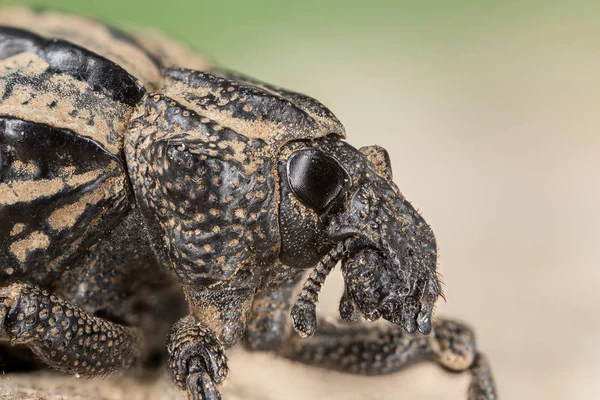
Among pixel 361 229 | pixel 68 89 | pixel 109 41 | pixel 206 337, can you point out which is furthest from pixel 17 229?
pixel 361 229

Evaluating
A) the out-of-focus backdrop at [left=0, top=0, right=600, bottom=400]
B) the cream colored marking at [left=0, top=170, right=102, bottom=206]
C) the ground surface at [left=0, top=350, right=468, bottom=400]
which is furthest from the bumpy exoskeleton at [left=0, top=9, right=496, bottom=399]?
the out-of-focus backdrop at [left=0, top=0, right=600, bottom=400]

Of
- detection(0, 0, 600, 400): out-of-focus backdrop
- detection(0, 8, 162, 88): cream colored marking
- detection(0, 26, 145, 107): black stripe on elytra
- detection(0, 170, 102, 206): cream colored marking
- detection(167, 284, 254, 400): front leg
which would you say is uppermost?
detection(0, 0, 600, 400): out-of-focus backdrop

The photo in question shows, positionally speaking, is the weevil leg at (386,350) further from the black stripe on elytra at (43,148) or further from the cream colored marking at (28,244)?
the black stripe on elytra at (43,148)

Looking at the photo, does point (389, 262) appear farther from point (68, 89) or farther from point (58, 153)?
point (68, 89)

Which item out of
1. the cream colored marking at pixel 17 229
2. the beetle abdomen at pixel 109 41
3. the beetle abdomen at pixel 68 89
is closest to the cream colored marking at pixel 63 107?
the beetle abdomen at pixel 68 89

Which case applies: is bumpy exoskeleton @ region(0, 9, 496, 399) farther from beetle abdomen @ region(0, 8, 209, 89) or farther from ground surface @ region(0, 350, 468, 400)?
ground surface @ region(0, 350, 468, 400)

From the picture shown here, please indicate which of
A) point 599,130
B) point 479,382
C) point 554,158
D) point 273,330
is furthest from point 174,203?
point 599,130
